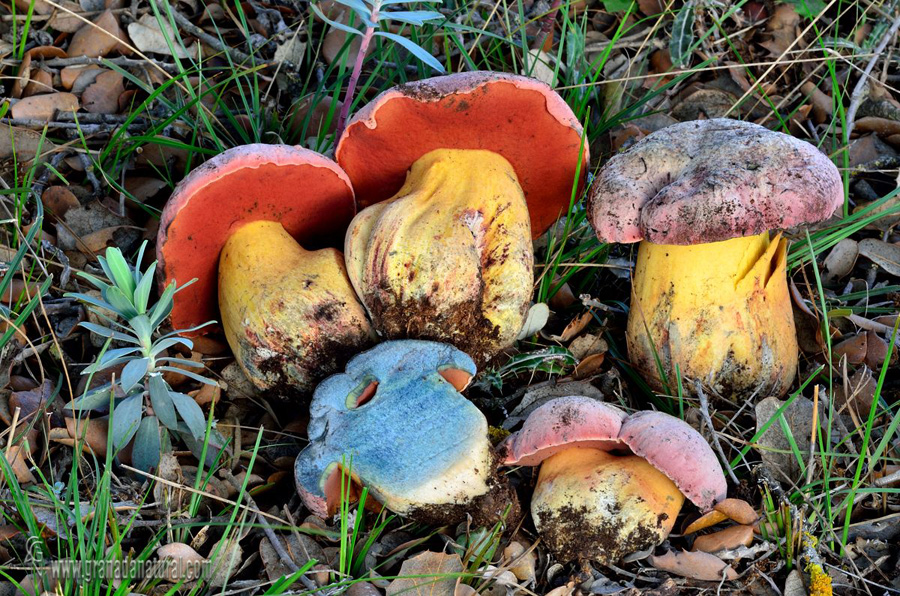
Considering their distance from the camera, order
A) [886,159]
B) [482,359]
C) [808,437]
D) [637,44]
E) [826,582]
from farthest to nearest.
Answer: [637,44] < [886,159] < [482,359] < [808,437] < [826,582]

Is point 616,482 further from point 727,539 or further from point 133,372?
point 133,372

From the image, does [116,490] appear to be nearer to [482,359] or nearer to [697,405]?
[482,359]

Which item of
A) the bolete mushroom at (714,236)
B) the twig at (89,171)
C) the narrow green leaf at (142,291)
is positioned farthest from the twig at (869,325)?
the twig at (89,171)

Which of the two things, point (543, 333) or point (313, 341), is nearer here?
point (313, 341)

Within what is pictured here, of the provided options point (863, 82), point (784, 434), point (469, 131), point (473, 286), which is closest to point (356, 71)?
point (469, 131)

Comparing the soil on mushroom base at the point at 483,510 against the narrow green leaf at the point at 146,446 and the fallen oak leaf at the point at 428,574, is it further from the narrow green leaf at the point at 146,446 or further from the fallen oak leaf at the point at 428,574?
the narrow green leaf at the point at 146,446

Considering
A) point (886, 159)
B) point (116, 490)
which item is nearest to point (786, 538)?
point (116, 490)
